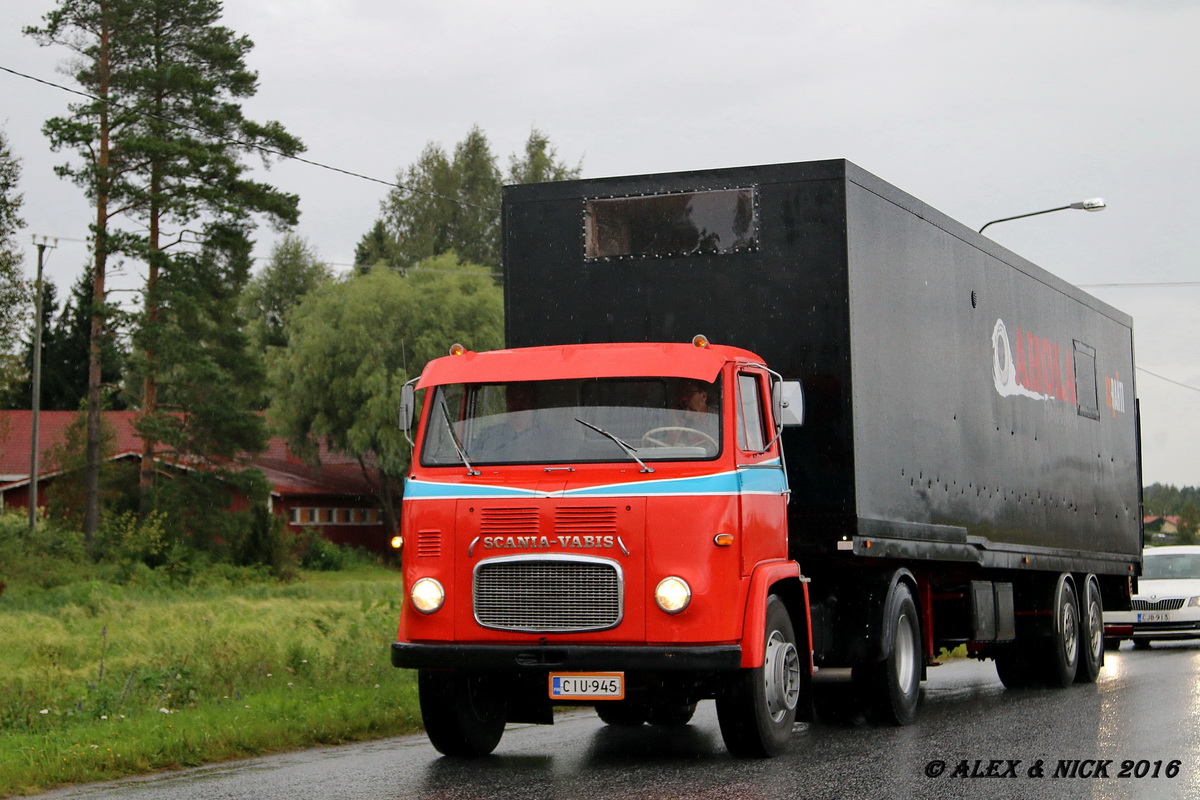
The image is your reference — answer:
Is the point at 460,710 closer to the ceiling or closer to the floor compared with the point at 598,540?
closer to the floor

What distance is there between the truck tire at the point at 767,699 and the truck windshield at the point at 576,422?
132 centimetres

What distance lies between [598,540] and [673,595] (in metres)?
0.56

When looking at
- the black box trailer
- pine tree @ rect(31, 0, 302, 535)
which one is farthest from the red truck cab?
pine tree @ rect(31, 0, 302, 535)

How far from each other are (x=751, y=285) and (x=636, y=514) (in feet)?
8.47

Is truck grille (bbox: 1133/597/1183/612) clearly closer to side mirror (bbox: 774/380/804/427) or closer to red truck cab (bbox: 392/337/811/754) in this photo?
red truck cab (bbox: 392/337/811/754)

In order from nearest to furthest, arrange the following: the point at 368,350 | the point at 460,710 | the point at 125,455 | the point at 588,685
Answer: the point at 588,685 < the point at 460,710 < the point at 125,455 < the point at 368,350

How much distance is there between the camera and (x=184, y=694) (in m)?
12.7

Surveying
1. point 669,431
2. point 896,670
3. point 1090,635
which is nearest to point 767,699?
point 669,431

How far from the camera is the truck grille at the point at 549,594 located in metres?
9.21

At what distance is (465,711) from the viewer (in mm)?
10070

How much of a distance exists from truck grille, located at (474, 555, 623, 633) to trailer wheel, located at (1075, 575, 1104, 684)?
27.8ft

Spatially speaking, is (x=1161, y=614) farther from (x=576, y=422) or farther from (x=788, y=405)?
(x=576, y=422)

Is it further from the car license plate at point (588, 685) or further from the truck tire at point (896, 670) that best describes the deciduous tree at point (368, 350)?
the car license plate at point (588, 685)

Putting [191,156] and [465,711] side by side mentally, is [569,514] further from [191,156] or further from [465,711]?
[191,156]
